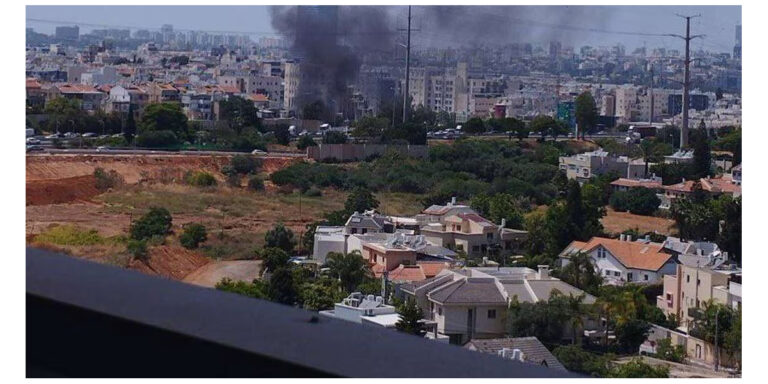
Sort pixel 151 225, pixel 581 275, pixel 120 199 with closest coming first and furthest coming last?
pixel 581 275 → pixel 151 225 → pixel 120 199

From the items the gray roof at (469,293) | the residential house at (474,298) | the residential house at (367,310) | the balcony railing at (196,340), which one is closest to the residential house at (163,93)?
the residential house at (474,298)

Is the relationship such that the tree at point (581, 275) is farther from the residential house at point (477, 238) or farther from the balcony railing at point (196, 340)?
the balcony railing at point (196, 340)

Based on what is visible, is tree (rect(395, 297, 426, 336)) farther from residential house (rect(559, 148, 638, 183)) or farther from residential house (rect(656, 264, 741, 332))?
residential house (rect(559, 148, 638, 183))

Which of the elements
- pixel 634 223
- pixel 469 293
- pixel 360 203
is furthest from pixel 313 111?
pixel 469 293

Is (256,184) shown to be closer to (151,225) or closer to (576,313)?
(151,225)

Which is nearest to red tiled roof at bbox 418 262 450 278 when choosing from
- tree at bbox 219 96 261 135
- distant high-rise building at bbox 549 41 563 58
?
tree at bbox 219 96 261 135

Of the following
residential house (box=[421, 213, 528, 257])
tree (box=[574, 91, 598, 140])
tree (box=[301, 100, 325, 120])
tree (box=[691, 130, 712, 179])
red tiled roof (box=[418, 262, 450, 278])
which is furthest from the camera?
tree (box=[301, 100, 325, 120])
